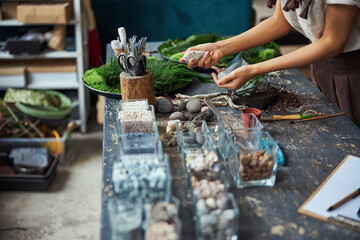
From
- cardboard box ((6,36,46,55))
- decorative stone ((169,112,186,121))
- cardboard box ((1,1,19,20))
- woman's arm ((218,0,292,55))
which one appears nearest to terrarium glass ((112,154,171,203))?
decorative stone ((169,112,186,121))

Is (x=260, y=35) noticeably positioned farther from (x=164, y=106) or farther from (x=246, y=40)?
(x=164, y=106)

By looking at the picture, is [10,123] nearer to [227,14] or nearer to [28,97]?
[28,97]

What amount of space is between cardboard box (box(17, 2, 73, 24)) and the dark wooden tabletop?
1427 millimetres

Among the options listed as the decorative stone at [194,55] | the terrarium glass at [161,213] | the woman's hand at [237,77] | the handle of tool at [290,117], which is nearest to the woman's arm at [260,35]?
the decorative stone at [194,55]

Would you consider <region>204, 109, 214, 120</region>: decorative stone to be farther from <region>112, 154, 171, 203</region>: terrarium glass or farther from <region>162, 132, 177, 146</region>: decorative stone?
<region>112, 154, 171, 203</region>: terrarium glass

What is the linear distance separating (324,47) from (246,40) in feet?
1.55

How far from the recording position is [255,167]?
1.21 metres

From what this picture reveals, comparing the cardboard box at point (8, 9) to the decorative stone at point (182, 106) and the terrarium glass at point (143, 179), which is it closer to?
the decorative stone at point (182, 106)

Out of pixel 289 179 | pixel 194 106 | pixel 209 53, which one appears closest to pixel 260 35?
pixel 209 53

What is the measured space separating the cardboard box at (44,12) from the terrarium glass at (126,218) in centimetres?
233

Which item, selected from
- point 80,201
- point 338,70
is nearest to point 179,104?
point 338,70

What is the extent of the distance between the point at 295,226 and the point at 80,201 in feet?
6.34

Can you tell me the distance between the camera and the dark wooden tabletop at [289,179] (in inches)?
40.6

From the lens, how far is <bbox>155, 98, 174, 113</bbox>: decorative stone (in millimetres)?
1717
